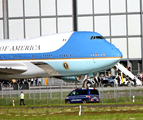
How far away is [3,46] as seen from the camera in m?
37.3

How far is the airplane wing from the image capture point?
36184 mm

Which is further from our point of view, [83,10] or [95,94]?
→ [83,10]

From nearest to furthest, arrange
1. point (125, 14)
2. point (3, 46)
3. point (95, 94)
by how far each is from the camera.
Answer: point (95, 94), point (3, 46), point (125, 14)

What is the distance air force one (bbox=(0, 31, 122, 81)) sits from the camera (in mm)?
34156

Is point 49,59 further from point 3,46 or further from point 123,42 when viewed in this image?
point 123,42

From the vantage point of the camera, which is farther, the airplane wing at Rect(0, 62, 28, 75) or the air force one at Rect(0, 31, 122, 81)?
the airplane wing at Rect(0, 62, 28, 75)

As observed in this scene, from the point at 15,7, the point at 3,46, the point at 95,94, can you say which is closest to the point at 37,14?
the point at 15,7

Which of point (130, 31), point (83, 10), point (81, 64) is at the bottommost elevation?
point (81, 64)

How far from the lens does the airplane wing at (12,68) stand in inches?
1425

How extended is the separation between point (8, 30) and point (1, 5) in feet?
17.9

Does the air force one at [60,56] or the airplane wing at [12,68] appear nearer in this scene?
the air force one at [60,56]

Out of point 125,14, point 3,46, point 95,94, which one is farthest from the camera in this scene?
point 125,14

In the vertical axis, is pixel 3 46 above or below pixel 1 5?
below

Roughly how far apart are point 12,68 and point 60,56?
5.47 metres
